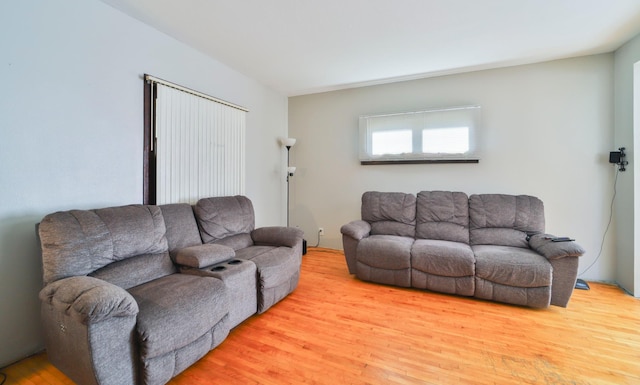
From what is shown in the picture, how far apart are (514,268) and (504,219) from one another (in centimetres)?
76

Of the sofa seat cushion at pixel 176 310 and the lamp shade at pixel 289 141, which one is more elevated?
the lamp shade at pixel 289 141

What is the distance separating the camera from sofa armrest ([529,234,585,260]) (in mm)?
2281

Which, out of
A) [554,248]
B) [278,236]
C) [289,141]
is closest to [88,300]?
[278,236]

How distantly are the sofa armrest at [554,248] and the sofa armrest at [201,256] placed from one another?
289cm

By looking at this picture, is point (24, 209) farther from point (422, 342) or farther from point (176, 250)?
point (422, 342)

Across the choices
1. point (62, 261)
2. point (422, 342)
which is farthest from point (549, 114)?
point (62, 261)

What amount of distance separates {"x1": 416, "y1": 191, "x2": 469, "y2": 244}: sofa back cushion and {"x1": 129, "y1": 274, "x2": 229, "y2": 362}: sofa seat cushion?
8.16 feet

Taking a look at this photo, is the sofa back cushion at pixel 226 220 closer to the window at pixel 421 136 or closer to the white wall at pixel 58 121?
Answer: the white wall at pixel 58 121

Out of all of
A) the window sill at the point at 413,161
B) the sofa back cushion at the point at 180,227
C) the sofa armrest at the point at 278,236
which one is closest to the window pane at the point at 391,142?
the window sill at the point at 413,161

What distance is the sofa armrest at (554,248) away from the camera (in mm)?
2281

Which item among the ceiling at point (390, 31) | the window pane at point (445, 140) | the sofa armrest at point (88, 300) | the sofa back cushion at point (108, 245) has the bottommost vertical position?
the sofa armrest at point (88, 300)

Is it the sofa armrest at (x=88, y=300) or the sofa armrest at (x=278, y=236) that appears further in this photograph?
the sofa armrest at (x=278, y=236)

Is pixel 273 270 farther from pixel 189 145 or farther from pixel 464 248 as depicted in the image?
pixel 464 248

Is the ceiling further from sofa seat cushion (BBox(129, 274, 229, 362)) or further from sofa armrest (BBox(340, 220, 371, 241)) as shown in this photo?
sofa seat cushion (BBox(129, 274, 229, 362))
